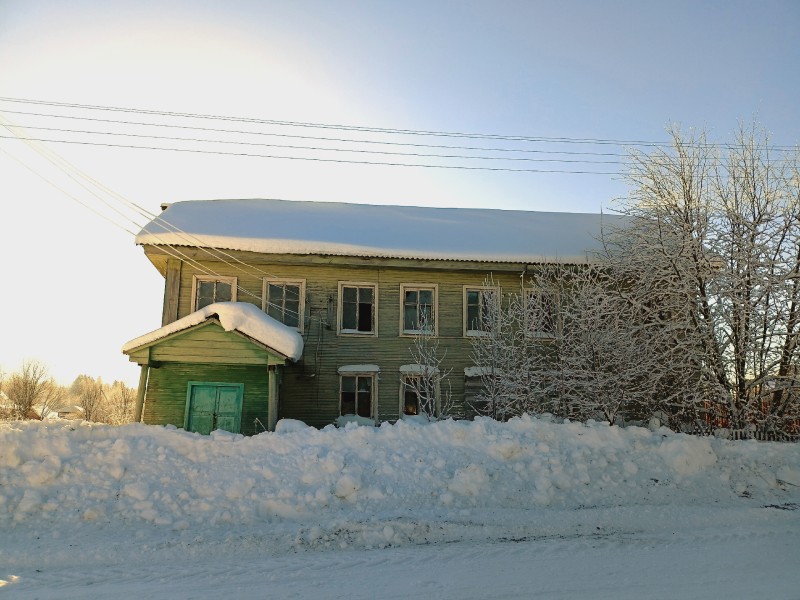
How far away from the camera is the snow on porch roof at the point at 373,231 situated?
15.9 metres

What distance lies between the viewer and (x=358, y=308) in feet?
55.0

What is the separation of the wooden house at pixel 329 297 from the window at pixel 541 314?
3.59ft

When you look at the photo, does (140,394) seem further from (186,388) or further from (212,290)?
(212,290)

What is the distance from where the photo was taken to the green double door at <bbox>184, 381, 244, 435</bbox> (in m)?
14.4

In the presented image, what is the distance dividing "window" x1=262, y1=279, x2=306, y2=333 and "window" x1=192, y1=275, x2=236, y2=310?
0.94 meters

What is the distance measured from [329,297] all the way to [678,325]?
355 inches

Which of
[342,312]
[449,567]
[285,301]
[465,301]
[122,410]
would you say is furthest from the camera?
[122,410]

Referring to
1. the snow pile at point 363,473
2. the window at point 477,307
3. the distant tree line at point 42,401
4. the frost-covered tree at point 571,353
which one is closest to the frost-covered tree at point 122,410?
the distant tree line at point 42,401

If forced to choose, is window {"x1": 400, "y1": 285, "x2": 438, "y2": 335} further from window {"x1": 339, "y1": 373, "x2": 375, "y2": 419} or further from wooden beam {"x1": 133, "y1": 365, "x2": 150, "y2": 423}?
wooden beam {"x1": 133, "y1": 365, "x2": 150, "y2": 423}

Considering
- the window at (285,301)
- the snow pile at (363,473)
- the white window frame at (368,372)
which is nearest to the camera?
the snow pile at (363,473)

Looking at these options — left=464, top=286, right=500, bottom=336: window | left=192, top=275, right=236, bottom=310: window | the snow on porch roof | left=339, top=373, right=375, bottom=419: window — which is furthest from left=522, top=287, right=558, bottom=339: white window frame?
left=192, top=275, right=236, bottom=310: window

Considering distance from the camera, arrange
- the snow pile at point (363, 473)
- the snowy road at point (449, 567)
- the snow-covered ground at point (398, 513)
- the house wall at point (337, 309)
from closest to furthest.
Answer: the snowy road at point (449, 567) < the snow-covered ground at point (398, 513) < the snow pile at point (363, 473) < the house wall at point (337, 309)

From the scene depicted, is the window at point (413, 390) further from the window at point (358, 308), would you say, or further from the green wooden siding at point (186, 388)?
the green wooden siding at point (186, 388)

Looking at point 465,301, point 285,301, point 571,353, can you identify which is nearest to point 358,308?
point 285,301
